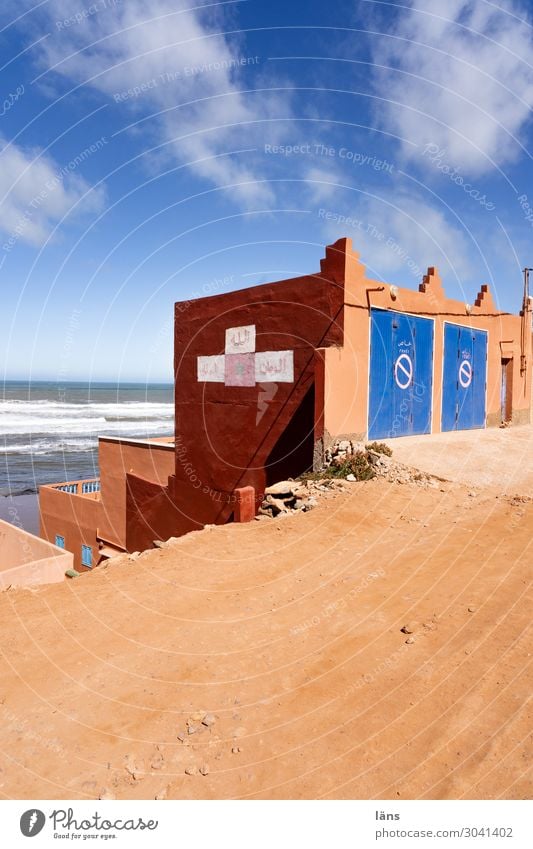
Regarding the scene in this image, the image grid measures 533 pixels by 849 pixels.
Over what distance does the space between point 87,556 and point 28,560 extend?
8.88 meters

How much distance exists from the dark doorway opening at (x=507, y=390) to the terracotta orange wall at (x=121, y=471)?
12727 mm

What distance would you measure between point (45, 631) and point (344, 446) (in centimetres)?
703

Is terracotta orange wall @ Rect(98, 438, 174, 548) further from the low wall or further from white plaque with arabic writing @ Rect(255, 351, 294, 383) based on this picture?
white plaque with arabic writing @ Rect(255, 351, 294, 383)

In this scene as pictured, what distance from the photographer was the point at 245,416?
1364 cm

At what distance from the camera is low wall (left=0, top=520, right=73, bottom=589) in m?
8.41

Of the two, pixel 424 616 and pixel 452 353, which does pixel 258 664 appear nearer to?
pixel 424 616

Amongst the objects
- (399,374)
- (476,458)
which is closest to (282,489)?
(476,458)

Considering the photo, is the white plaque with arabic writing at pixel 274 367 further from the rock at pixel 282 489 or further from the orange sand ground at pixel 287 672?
the orange sand ground at pixel 287 672

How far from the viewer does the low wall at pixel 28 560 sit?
27.6ft

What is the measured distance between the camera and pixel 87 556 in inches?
782

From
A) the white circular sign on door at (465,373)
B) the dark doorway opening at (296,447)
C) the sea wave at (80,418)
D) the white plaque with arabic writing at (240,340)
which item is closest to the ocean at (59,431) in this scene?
the sea wave at (80,418)

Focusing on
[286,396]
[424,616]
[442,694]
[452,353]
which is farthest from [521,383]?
[442,694]

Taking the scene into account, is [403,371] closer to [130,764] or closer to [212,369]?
[212,369]

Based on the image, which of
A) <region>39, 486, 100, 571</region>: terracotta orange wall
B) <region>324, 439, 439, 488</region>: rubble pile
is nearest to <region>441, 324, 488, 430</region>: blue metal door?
<region>324, 439, 439, 488</region>: rubble pile
